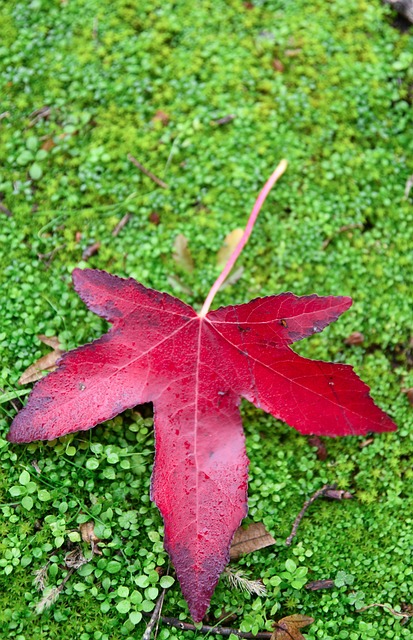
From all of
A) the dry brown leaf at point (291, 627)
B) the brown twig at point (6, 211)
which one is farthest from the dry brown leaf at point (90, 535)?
the brown twig at point (6, 211)

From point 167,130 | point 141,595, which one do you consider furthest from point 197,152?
point 141,595

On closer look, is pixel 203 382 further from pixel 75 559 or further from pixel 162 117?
pixel 162 117

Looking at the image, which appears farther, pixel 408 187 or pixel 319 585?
pixel 408 187

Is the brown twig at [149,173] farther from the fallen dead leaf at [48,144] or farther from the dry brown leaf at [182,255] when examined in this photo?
the fallen dead leaf at [48,144]

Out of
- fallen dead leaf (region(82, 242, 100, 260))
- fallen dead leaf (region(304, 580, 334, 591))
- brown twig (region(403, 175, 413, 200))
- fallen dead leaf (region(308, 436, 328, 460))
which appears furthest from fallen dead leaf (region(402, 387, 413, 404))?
fallen dead leaf (region(82, 242, 100, 260))

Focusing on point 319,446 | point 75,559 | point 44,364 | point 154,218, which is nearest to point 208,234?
point 154,218

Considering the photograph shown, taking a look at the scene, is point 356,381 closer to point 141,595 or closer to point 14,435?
point 141,595
